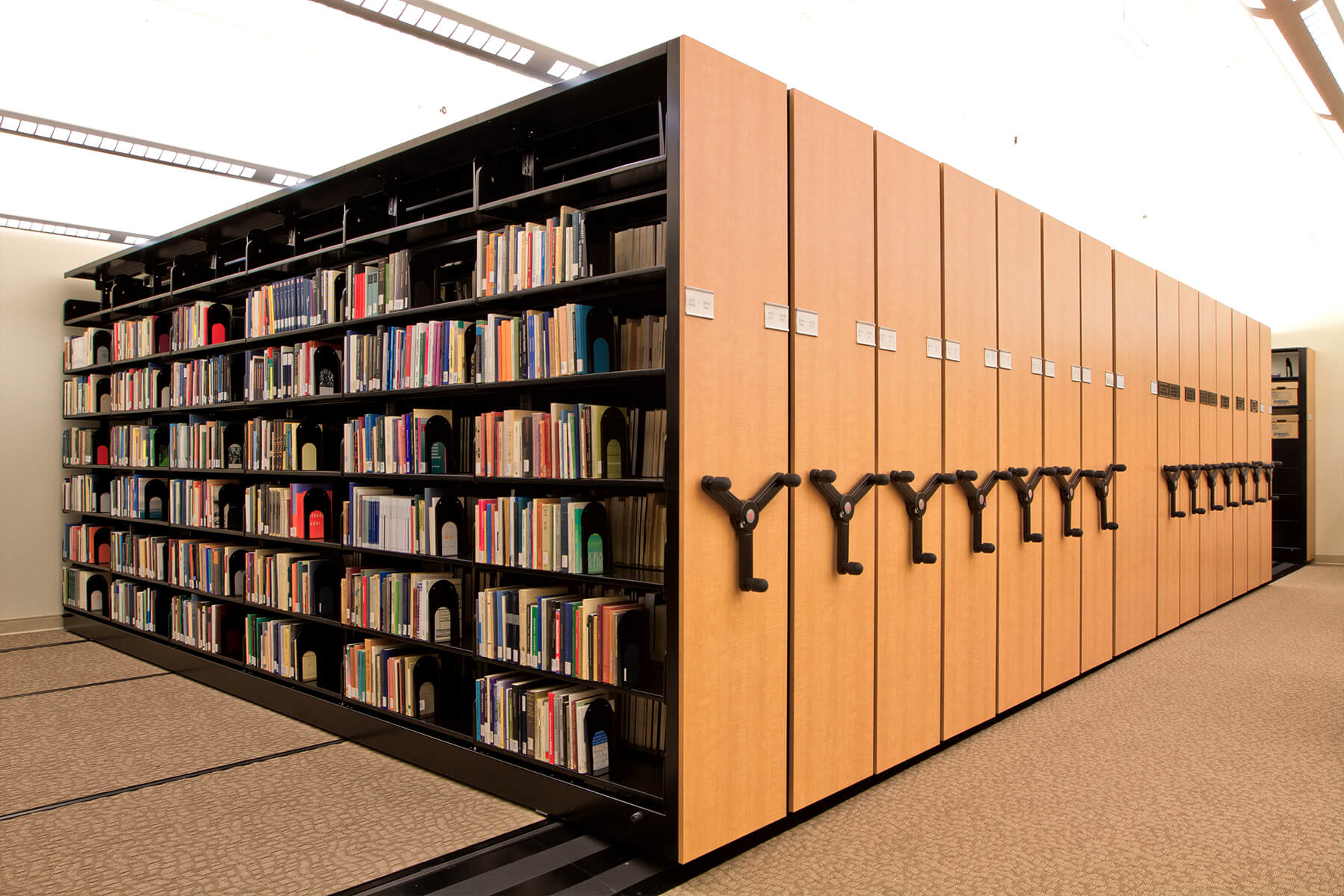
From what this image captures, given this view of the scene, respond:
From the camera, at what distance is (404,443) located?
351 centimetres

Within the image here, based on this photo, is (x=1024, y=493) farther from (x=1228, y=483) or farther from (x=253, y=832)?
(x=1228, y=483)

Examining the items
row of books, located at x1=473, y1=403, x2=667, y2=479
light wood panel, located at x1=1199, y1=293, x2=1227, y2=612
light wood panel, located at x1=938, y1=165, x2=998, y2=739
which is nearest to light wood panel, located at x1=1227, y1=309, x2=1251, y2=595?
light wood panel, located at x1=1199, y1=293, x2=1227, y2=612

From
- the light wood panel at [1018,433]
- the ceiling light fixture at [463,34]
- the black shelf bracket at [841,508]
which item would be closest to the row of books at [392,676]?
the black shelf bracket at [841,508]

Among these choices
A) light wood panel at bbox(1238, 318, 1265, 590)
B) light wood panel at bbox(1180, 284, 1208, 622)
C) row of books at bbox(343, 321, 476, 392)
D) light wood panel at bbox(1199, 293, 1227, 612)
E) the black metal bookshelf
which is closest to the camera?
the black metal bookshelf

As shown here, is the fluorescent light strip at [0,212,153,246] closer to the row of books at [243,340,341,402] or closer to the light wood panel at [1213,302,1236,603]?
the row of books at [243,340,341,402]

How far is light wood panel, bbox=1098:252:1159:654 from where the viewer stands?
4.93m

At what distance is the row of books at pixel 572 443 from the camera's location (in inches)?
108

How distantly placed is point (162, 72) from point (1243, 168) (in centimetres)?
872

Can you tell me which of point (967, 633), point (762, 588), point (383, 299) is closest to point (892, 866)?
point (762, 588)

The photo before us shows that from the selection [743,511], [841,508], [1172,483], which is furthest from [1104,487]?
[743,511]

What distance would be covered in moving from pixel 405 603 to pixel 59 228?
5973 mm

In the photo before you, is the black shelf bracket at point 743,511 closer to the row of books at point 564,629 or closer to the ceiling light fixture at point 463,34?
the row of books at point 564,629

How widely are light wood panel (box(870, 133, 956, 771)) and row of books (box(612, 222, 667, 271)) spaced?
0.87m

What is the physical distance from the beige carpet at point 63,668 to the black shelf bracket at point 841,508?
Result: 4.42m
